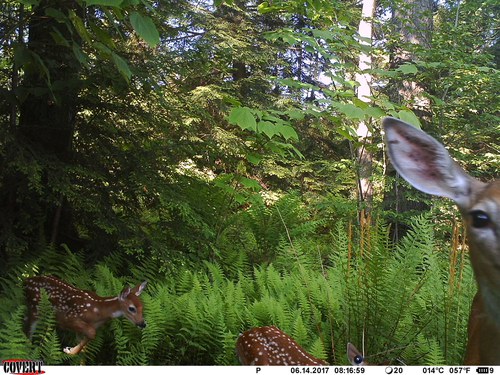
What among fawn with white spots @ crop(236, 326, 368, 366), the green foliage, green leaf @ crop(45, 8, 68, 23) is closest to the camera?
fawn with white spots @ crop(236, 326, 368, 366)

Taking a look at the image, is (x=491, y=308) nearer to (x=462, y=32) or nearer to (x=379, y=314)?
(x=379, y=314)

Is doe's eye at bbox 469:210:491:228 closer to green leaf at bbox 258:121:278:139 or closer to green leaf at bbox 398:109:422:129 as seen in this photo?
green leaf at bbox 398:109:422:129

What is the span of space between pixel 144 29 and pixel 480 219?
4.85 feet

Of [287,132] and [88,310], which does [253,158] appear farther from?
[88,310]

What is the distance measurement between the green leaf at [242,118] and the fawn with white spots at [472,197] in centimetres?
134

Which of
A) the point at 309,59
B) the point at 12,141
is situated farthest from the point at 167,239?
the point at 309,59

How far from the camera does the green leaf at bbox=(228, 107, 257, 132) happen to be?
270 centimetres

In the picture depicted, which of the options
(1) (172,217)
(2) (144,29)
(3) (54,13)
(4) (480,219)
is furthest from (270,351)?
(1) (172,217)

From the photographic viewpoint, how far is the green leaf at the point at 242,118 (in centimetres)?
270

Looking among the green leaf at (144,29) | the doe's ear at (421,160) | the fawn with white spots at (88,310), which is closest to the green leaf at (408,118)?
the doe's ear at (421,160)

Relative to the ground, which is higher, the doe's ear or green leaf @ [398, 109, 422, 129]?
green leaf @ [398, 109, 422, 129]

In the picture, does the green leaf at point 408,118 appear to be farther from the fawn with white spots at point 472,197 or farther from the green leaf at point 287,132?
the fawn with white spots at point 472,197

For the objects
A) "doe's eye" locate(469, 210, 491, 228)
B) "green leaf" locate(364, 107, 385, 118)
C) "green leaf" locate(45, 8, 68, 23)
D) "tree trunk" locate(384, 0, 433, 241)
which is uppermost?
"tree trunk" locate(384, 0, 433, 241)

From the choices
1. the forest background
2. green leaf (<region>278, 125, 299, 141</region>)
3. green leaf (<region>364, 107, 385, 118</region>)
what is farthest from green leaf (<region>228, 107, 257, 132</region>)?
green leaf (<region>364, 107, 385, 118</region>)
